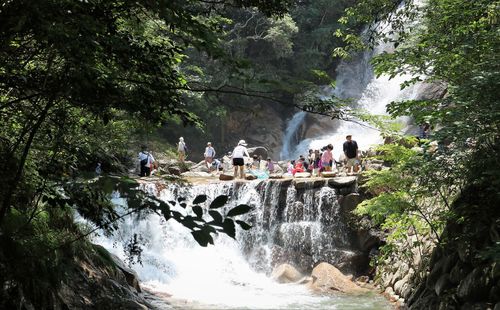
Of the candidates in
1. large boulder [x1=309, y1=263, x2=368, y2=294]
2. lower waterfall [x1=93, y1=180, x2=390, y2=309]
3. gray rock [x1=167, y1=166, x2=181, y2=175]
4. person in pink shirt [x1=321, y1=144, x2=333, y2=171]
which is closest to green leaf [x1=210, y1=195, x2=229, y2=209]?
lower waterfall [x1=93, y1=180, x2=390, y2=309]

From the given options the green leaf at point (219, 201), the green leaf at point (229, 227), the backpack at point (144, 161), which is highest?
the backpack at point (144, 161)

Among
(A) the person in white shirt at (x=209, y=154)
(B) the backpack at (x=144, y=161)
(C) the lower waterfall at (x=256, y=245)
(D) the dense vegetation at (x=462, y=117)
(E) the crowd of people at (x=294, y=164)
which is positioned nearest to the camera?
(D) the dense vegetation at (x=462, y=117)

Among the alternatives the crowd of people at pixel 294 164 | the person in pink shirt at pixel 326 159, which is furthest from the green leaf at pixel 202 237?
the person in pink shirt at pixel 326 159

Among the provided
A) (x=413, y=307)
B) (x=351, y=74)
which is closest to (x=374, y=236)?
(x=413, y=307)

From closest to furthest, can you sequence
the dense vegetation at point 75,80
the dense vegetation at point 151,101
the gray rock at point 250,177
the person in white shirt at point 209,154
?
1. the dense vegetation at point 75,80
2. the dense vegetation at point 151,101
3. the gray rock at point 250,177
4. the person in white shirt at point 209,154

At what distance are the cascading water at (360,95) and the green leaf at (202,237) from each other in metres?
22.3

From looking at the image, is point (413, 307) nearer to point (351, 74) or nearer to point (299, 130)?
point (299, 130)

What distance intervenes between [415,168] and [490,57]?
1702 mm

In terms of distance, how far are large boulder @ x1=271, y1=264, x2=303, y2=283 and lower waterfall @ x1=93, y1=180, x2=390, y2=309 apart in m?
0.20

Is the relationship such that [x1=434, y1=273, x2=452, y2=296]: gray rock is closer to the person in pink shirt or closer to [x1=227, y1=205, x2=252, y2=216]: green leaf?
[x1=227, y1=205, x2=252, y2=216]: green leaf

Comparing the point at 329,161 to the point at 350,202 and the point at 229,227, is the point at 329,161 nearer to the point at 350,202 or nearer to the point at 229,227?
the point at 350,202

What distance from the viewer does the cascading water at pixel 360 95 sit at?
80.1 feet

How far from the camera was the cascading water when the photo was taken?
24.4m

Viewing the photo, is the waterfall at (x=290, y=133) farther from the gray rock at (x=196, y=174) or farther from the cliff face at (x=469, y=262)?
the cliff face at (x=469, y=262)
